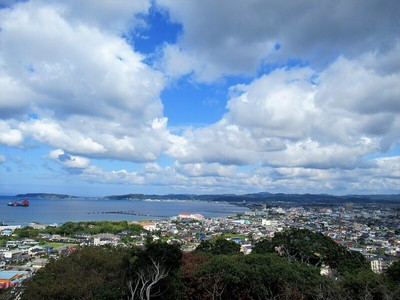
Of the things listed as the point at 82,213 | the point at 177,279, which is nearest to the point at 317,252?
the point at 177,279

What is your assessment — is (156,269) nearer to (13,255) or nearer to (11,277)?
(11,277)

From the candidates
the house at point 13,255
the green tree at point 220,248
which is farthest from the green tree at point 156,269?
the house at point 13,255

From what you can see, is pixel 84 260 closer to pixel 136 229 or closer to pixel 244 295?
pixel 244 295

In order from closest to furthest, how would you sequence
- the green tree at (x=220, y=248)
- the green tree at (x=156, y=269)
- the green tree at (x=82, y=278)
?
1. the green tree at (x=82, y=278)
2. the green tree at (x=156, y=269)
3. the green tree at (x=220, y=248)

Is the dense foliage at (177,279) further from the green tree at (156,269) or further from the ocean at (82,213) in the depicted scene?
the ocean at (82,213)

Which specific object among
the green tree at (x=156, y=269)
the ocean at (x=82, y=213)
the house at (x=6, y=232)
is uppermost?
the green tree at (x=156, y=269)

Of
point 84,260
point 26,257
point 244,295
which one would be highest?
point 84,260

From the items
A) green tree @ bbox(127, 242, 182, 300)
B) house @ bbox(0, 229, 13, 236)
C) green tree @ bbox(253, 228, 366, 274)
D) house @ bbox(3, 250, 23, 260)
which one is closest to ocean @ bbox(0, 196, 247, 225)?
house @ bbox(0, 229, 13, 236)

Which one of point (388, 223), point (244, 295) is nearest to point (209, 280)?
point (244, 295)
